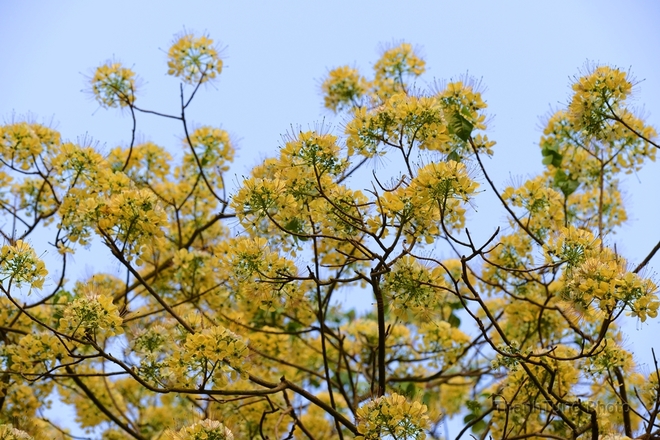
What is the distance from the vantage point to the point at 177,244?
7316 mm

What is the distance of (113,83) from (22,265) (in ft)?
8.68

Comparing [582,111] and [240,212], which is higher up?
[582,111]

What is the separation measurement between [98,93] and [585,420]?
465 centimetres

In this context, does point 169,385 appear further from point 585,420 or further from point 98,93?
point 98,93

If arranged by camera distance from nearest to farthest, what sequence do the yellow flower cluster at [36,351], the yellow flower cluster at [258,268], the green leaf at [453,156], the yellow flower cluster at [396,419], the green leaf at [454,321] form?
the yellow flower cluster at [396,419]
the yellow flower cluster at [258,268]
the green leaf at [453,156]
the yellow flower cluster at [36,351]
the green leaf at [454,321]

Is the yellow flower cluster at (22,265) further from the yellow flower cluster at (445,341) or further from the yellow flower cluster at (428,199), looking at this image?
the yellow flower cluster at (445,341)

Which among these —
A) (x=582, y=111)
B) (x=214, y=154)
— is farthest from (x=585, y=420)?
(x=214, y=154)

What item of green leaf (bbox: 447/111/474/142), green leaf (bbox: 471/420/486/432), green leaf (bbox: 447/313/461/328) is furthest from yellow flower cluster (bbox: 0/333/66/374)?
green leaf (bbox: 447/313/461/328)

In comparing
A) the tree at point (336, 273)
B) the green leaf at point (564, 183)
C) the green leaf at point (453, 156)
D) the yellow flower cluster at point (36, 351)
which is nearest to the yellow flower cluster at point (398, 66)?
the tree at point (336, 273)

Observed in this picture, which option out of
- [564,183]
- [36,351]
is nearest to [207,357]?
[36,351]

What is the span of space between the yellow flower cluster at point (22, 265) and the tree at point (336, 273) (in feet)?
0.05

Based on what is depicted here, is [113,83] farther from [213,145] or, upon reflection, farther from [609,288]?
[609,288]

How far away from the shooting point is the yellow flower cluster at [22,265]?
4590 mm

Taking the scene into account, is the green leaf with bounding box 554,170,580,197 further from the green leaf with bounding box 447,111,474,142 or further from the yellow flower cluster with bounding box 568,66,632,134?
the green leaf with bounding box 447,111,474,142
